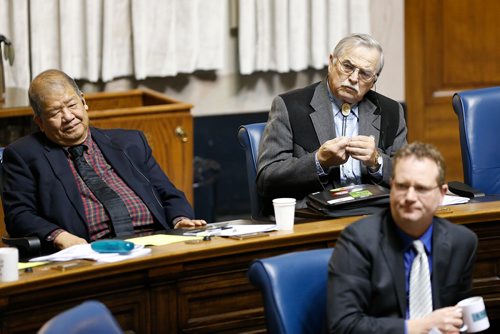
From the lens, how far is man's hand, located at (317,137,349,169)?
413cm

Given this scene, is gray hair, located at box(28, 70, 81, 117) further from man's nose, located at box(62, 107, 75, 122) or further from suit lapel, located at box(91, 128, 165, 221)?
suit lapel, located at box(91, 128, 165, 221)

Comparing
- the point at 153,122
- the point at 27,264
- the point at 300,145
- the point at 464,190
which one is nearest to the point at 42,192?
the point at 27,264

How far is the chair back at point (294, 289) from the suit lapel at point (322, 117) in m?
1.38

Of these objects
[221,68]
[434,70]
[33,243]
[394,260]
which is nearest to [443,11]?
[434,70]

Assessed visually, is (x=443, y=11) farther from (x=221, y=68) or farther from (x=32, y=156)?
(x=32, y=156)

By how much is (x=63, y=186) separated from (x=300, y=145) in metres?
0.94

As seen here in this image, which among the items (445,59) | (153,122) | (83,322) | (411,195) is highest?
(445,59)

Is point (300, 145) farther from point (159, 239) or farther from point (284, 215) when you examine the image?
point (159, 239)

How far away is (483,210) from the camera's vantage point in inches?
156

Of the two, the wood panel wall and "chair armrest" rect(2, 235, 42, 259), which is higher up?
the wood panel wall

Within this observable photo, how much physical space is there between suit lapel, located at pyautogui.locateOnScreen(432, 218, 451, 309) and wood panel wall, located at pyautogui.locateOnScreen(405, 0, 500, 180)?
13.9 feet

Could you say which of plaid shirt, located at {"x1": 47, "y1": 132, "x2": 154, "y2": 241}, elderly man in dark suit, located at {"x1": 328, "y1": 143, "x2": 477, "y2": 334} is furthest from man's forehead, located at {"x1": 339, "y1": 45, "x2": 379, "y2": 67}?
elderly man in dark suit, located at {"x1": 328, "y1": 143, "x2": 477, "y2": 334}

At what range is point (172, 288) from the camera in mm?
3498

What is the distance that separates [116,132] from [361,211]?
41.9 inches
